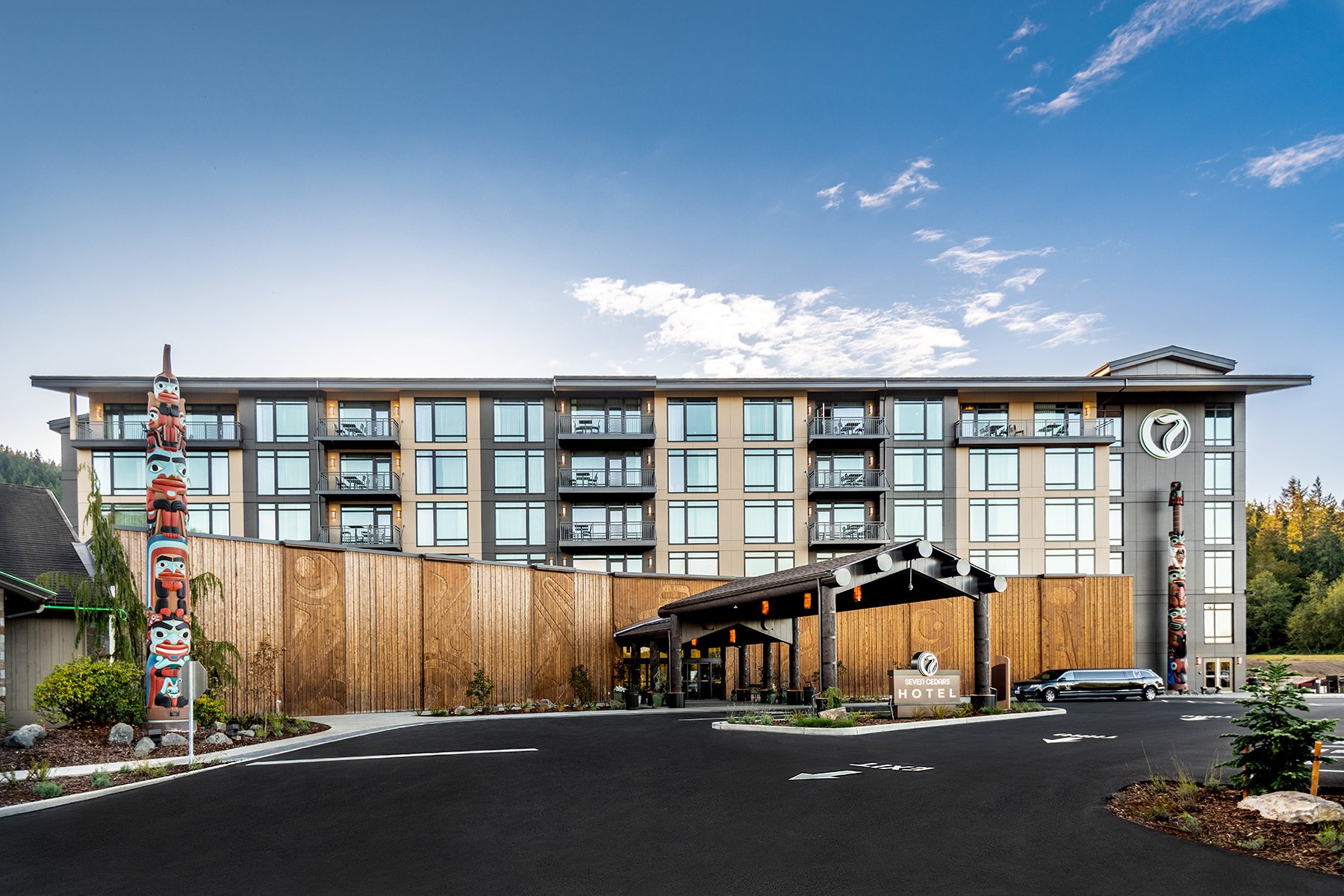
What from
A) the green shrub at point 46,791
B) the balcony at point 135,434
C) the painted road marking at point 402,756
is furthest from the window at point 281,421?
the green shrub at point 46,791

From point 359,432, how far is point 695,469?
15.9 meters

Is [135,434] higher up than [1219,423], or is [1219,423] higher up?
[1219,423]

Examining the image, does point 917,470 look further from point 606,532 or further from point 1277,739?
point 1277,739

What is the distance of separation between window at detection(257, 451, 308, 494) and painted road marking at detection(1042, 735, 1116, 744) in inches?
1342

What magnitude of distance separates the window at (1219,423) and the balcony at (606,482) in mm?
28788

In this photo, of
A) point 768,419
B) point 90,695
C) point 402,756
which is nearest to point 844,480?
point 768,419

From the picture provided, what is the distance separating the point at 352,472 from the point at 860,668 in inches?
965

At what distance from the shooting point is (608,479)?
41188 millimetres

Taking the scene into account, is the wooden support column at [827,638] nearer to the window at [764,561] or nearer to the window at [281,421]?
the window at [764,561]

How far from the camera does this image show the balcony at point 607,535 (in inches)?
1580

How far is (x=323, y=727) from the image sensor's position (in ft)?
65.7

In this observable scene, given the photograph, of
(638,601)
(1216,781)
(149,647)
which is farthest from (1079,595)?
(149,647)

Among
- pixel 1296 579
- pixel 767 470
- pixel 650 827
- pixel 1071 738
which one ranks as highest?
pixel 767 470

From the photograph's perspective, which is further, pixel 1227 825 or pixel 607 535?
pixel 607 535
